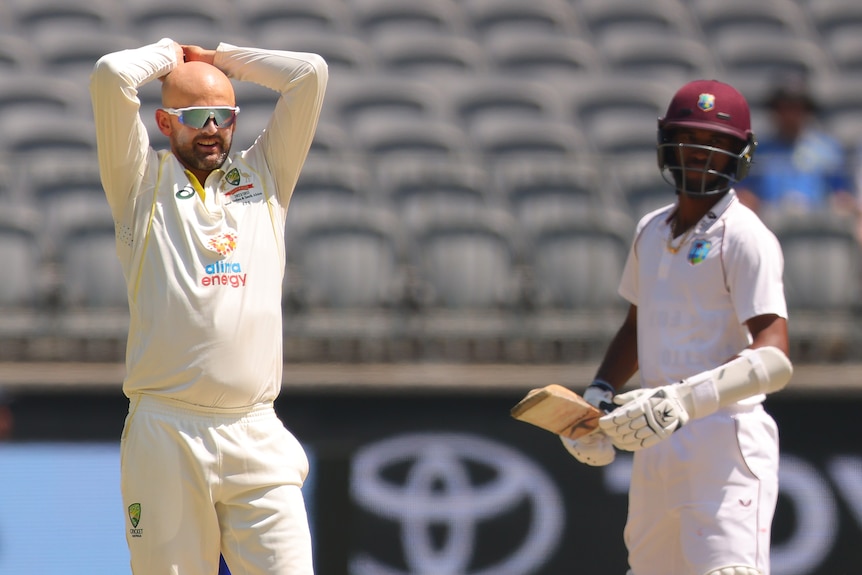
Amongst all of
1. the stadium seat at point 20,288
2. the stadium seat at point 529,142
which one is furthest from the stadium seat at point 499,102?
the stadium seat at point 20,288

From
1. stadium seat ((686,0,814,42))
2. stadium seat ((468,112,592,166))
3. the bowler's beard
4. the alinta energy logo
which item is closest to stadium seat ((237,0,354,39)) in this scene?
stadium seat ((468,112,592,166))

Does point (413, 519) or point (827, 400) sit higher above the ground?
point (827, 400)

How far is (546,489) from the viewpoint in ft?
20.4

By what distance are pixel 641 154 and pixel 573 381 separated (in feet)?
10.8

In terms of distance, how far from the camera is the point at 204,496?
11.8 ft

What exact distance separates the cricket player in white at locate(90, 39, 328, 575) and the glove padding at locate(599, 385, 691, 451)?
97cm

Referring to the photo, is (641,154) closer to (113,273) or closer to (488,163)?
(488,163)

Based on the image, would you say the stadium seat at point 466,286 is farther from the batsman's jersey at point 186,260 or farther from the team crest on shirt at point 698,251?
the batsman's jersey at point 186,260

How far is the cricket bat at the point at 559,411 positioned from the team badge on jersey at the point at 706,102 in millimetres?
997

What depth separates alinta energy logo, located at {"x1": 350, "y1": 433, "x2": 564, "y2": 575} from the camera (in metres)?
6.15

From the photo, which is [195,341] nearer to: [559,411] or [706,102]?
[559,411]

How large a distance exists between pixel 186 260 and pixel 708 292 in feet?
5.24

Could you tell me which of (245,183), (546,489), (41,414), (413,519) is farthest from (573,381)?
(245,183)

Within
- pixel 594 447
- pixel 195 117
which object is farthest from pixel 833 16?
pixel 195 117
